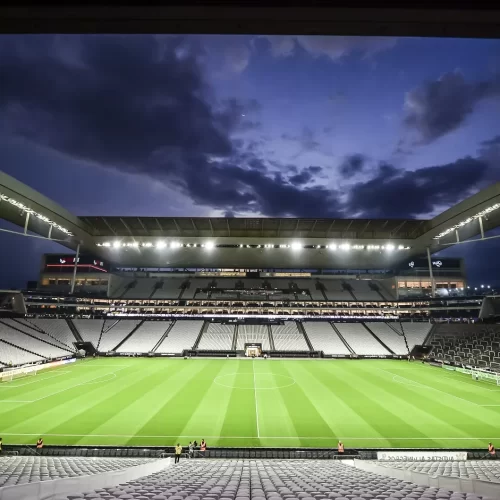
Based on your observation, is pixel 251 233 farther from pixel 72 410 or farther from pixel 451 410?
pixel 451 410

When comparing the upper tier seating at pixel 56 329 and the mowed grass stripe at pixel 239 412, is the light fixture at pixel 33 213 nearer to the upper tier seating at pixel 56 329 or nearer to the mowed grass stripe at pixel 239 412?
the upper tier seating at pixel 56 329

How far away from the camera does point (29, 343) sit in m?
36.3

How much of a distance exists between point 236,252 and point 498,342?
116 feet

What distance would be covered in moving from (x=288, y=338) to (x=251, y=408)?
1119 inches

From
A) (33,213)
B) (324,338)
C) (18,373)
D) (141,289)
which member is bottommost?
(18,373)

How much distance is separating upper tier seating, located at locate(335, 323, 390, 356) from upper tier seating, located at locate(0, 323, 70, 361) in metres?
41.5

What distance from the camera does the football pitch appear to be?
50.4ft

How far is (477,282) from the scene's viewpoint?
12950 centimetres

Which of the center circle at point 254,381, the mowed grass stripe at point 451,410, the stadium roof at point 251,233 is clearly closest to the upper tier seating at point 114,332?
the stadium roof at point 251,233

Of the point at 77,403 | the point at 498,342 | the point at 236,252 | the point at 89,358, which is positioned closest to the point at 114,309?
the point at 89,358

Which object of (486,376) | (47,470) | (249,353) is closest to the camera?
(47,470)

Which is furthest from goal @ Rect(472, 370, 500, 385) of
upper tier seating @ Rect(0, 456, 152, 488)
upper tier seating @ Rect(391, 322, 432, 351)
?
upper tier seating @ Rect(0, 456, 152, 488)

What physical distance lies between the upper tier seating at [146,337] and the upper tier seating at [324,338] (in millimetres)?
24469

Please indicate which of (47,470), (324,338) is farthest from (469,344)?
(47,470)
